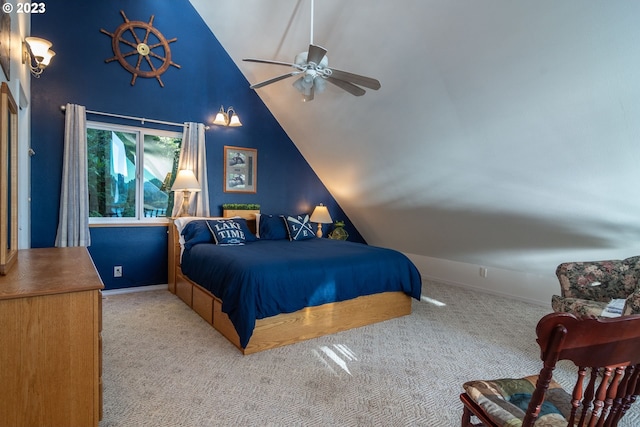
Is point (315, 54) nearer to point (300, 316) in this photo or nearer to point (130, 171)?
point (300, 316)

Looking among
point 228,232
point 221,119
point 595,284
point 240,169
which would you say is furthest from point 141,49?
point 595,284

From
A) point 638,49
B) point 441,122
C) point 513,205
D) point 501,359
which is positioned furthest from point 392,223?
point 638,49

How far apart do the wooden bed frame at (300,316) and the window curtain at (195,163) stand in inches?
34.1

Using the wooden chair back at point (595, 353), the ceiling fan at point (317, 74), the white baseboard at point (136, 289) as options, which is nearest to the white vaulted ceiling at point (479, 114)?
the ceiling fan at point (317, 74)

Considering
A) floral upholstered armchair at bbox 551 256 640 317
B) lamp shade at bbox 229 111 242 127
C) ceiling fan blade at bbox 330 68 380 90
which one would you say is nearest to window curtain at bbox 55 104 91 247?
lamp shade at bbox 229 111 242 127

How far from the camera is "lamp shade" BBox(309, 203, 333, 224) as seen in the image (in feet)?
17.1

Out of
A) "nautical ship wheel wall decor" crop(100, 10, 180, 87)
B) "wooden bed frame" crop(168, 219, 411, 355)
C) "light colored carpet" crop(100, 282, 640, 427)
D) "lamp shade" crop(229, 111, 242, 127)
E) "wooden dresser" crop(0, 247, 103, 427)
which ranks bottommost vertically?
Result: "light colored carpet" crop(100, 282, 640, 427)

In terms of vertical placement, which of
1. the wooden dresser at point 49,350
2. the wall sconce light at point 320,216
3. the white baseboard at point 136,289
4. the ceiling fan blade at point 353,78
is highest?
the ceiling fan blade at point 353,78

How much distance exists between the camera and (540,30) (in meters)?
2.18

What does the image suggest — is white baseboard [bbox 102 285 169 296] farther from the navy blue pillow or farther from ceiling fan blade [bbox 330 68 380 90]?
ceiling fan blade [bbox 330 68 380 90]

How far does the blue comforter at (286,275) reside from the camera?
2.61 metres

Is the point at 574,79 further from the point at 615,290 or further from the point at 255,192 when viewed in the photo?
the point at 255,192

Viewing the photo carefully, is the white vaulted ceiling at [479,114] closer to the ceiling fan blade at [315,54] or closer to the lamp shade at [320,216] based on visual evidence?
the lamp shade at [320,216]

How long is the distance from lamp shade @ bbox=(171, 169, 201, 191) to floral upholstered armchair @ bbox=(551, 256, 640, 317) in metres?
3.81
